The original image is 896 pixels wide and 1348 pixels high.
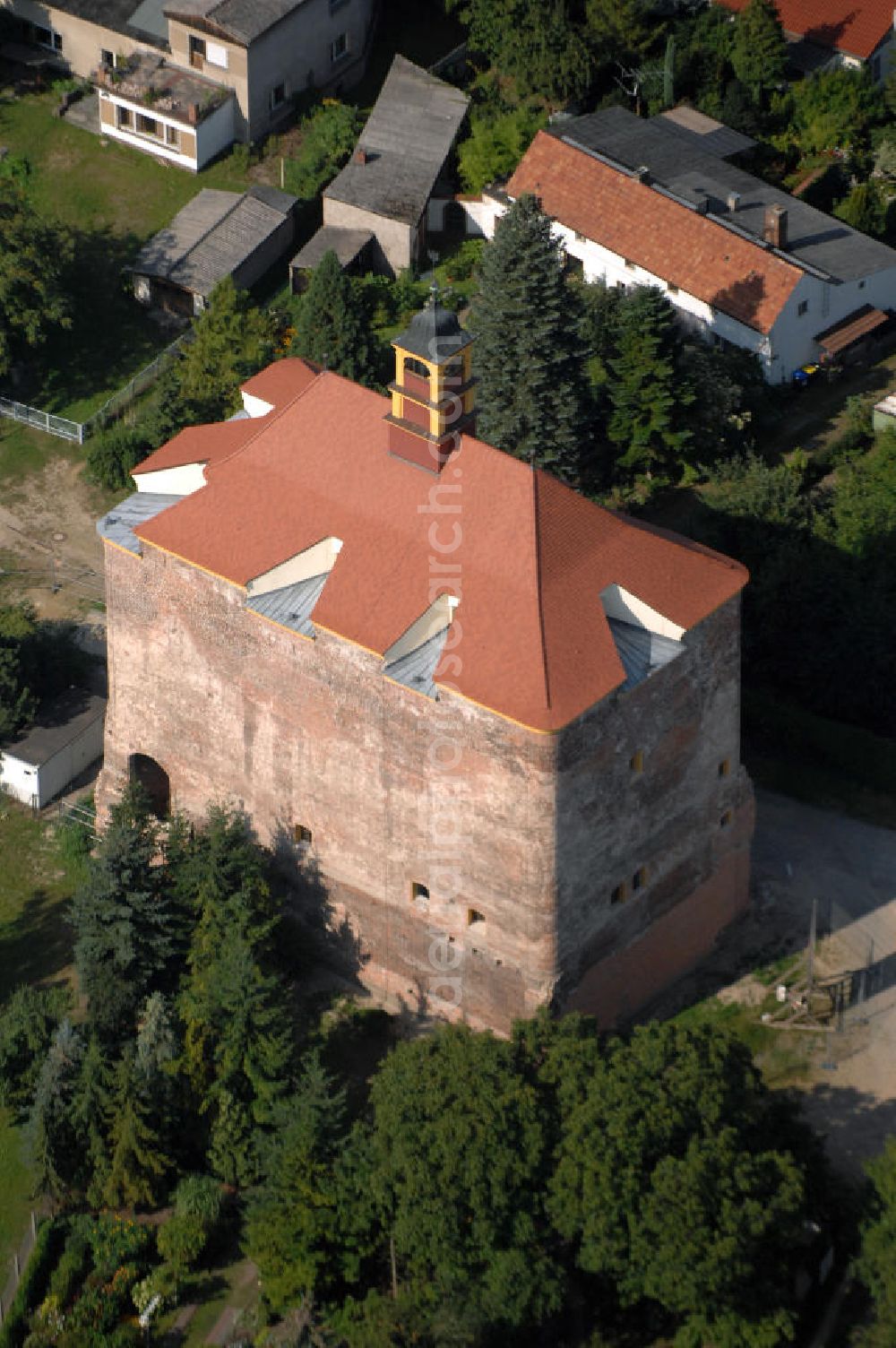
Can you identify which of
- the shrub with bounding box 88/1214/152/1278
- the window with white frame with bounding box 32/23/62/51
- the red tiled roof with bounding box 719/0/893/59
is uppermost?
the red tiled roof with bounding box 719/0/893/59

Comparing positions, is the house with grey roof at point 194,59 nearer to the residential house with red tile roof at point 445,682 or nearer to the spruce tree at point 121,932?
the residential house with red tile roof at point 445,682

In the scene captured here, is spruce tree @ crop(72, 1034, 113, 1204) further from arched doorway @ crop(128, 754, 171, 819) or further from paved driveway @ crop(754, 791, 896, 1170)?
paved driveway @ crop(754, 791, 896, 1170)

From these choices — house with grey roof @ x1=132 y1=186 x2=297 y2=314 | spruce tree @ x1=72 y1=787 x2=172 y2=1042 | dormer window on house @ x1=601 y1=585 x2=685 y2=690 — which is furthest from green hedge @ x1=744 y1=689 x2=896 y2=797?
house with grey roof @ x1=132 y1=186 x2=297 y2=314

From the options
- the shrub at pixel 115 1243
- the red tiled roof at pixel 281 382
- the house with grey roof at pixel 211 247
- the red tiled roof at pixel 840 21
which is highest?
the red tiled roof at pixel 281 382

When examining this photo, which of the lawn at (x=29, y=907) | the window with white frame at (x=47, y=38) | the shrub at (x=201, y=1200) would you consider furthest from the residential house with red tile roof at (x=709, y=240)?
the shrub at (x=201, y=1200)

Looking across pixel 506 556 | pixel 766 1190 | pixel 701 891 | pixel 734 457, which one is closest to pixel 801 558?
pixel 734 457
